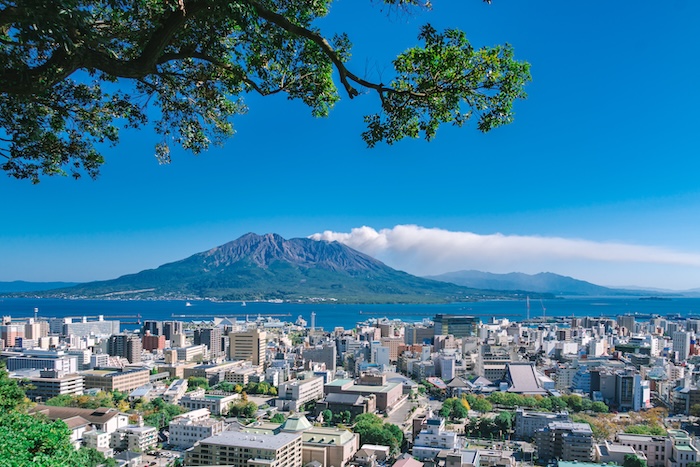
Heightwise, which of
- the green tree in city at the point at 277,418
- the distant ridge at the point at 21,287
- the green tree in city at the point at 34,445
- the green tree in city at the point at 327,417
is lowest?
the distant ridge at the point at 21,287

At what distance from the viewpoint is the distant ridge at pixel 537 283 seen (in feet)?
323

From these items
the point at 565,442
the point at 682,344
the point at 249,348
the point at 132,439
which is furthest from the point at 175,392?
the point at 682,344

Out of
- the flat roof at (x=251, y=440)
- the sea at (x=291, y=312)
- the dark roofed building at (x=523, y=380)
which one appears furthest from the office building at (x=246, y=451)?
the sea at (x=291, y=312)

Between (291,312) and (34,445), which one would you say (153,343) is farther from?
(291,312)

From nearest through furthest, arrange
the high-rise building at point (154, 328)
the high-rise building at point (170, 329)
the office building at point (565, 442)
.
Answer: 1. the office building at point (565, 442)
2. the high-rise building at point (170, 329)
3. the high-rise building at point (154, 328)

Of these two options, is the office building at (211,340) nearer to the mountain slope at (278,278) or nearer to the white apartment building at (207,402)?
the white apartment building at (207,402)

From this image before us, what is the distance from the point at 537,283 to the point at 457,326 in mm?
94203

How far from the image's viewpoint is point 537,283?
375 feet

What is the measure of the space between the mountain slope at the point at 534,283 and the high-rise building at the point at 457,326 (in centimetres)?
7220

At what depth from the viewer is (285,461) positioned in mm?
7371

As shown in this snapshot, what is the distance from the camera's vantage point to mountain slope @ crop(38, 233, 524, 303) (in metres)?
58.8

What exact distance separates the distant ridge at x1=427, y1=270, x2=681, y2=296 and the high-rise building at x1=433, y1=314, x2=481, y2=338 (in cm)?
7063

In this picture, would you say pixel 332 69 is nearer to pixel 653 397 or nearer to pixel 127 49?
pixel 127 49

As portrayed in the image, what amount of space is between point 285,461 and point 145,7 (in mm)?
6924
